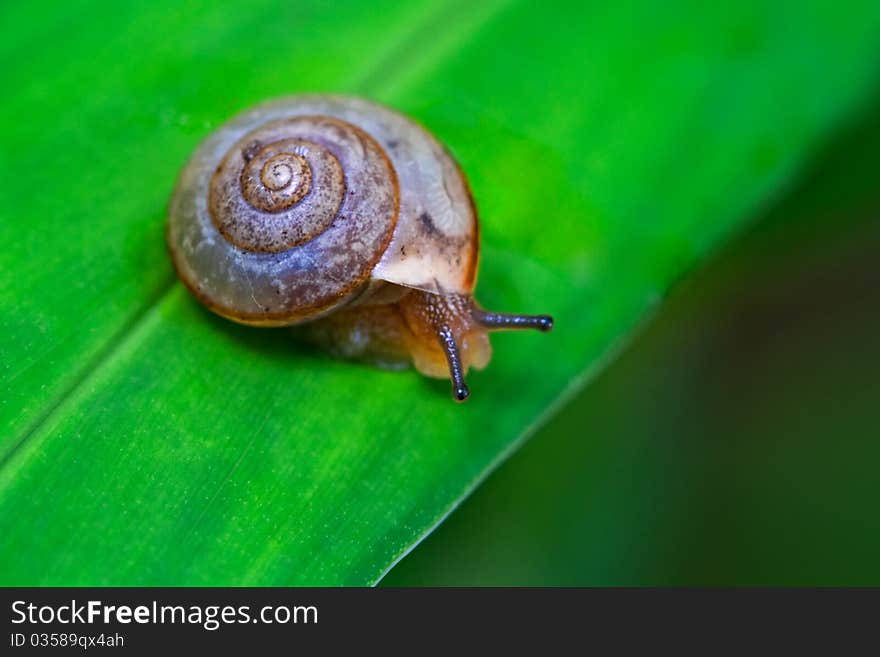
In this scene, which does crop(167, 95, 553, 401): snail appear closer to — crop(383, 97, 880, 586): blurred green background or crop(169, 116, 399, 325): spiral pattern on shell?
crop(169, 116, 399, 325): spiral pattern on shell

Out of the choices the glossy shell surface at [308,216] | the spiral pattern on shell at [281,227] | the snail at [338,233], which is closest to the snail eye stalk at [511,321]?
the snail at [338,233]

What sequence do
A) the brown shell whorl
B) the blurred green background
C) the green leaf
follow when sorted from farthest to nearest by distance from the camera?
the blurred green background → the brown shell whorl → the green leaf

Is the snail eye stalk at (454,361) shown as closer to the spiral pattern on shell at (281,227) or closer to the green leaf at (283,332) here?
the green leaf at (283,332)

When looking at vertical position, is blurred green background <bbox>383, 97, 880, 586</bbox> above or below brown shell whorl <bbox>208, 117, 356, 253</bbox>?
below

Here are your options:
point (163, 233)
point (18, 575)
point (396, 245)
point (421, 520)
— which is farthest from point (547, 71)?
point (18, 575)

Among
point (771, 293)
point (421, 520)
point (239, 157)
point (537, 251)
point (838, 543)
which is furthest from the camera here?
point (771, 293)

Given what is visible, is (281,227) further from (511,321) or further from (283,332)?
(511,321)

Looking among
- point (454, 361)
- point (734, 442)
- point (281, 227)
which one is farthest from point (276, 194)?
point (734, 442)

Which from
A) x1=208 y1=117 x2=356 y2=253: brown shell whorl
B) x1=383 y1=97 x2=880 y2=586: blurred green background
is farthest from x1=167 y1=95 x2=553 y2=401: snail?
x1=383 y1=97 x2=880 y2=586: blurred green background

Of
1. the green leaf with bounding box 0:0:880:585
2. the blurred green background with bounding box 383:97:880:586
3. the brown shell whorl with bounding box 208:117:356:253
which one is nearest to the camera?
the green leaf with bounding box 0:0:880:585

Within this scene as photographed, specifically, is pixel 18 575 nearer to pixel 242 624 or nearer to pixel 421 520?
pixel 242 624
